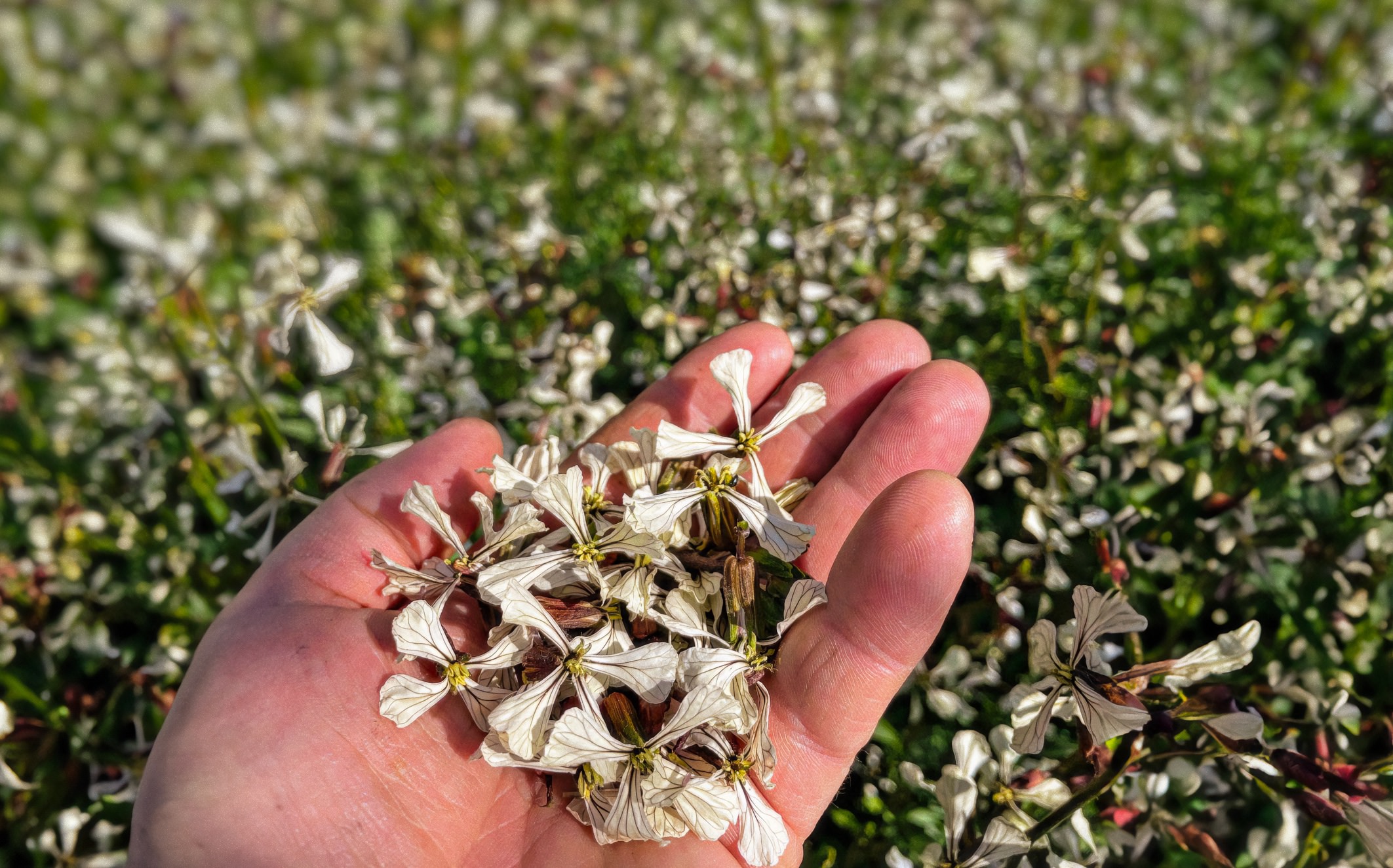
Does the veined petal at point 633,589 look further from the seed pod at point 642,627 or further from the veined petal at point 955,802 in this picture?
the veined petal at point 955,802

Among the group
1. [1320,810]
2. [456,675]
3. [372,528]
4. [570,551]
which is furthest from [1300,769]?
[372,528]

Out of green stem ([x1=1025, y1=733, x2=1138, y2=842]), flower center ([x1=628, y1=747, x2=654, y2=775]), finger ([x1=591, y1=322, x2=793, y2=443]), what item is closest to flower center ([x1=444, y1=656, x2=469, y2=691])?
flower center ([x1=628, y1=747, x2=654, y2=775])

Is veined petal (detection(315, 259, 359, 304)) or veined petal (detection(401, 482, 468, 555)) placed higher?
veined petal (detection(315, 259, 359, 304))

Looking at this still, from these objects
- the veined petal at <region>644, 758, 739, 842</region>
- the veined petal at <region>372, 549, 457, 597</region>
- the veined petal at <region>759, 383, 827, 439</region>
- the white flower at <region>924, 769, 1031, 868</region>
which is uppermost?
the veined petal at <region>759, 383, 827, 439</region>

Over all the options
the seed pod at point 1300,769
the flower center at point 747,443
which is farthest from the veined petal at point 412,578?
the seed pod at point 1300,769

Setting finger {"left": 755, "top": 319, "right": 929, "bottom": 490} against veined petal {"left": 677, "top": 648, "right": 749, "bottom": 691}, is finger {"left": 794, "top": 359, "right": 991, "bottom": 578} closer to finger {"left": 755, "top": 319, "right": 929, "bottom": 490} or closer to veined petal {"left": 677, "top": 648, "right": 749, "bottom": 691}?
finger {"left": 755, "top": 319, "right": 929, "bottom": 490}

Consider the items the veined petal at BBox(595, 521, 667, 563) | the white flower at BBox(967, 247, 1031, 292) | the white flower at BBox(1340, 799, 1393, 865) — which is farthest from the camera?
the white flower at BBox(967, 247, 1031, 292)

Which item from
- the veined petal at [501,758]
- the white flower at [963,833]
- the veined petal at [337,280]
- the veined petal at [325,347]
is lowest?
the white flower at [963,833]

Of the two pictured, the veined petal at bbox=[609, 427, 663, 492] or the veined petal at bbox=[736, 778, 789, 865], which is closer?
the veined petal at bbox=[736, 778, 789, 865]

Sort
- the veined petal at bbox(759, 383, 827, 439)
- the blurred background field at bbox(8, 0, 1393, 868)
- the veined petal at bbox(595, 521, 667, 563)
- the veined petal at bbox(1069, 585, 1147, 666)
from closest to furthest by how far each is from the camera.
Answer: the veined petal at bbox(1069, 585, 1147, 666), the veined petal at bbox(595, 521, 667, 563), the veined petal at bbox(759, 383, 827, 439), the blurred background field at bbox(8, 0, 1393, 868)

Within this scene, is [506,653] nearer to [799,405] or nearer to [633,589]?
[633,589]
